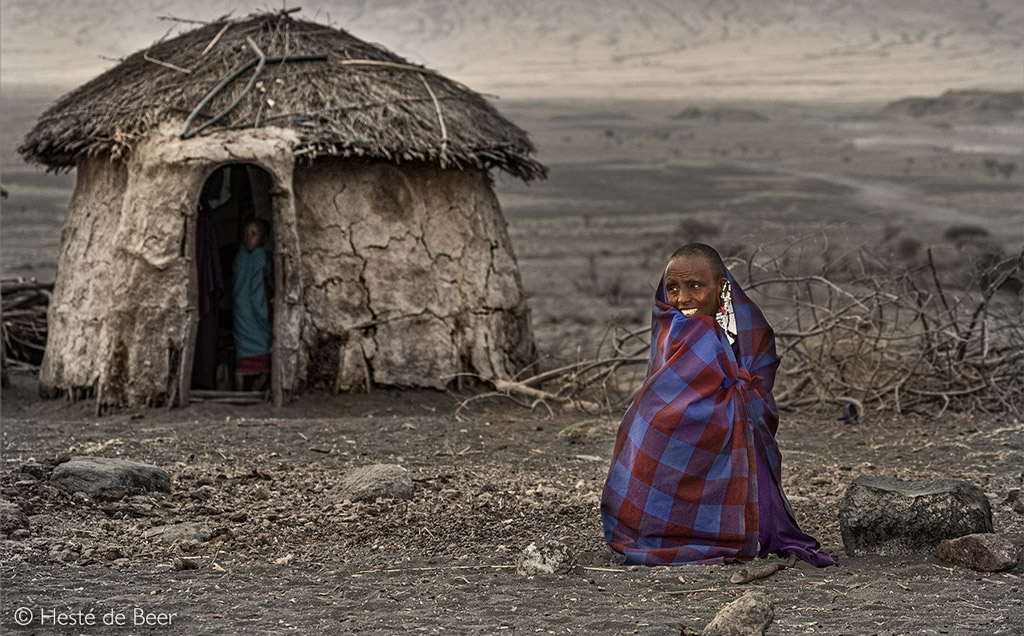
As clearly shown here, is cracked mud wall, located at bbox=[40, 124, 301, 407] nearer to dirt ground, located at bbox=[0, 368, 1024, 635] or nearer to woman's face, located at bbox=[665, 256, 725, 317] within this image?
dirt ground, located at bbox=[0, 368, 1024, 635]

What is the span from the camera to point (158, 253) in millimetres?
7715

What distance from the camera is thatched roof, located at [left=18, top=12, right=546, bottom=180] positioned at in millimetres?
8258

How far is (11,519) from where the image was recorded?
173 inches

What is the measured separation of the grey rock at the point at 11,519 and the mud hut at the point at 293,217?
3338 mm

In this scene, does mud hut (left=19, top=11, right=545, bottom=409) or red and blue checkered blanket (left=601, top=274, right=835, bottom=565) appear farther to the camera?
mud hut (left=19, top=11, right=545, bottom=409)

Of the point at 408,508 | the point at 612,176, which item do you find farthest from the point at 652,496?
the point at 612,176

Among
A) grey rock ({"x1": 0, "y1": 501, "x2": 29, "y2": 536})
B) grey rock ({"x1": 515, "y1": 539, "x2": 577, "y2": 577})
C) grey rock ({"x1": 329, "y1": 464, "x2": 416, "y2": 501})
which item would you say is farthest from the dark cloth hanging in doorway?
grey rock ({"x1": 515, "y1": 539, "x2": 577, "y2": 577})

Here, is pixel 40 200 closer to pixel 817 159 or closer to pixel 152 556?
pixel 152 556

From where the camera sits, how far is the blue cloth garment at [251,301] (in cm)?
847

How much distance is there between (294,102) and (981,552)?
20.4 ft

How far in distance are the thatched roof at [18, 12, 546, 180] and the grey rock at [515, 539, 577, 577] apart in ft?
15.7

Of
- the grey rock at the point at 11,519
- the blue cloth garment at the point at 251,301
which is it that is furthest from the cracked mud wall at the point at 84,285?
the grey rock at the point at 11,519

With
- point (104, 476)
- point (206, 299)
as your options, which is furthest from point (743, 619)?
point (206, 299)

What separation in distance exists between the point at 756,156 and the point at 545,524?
46.1m
